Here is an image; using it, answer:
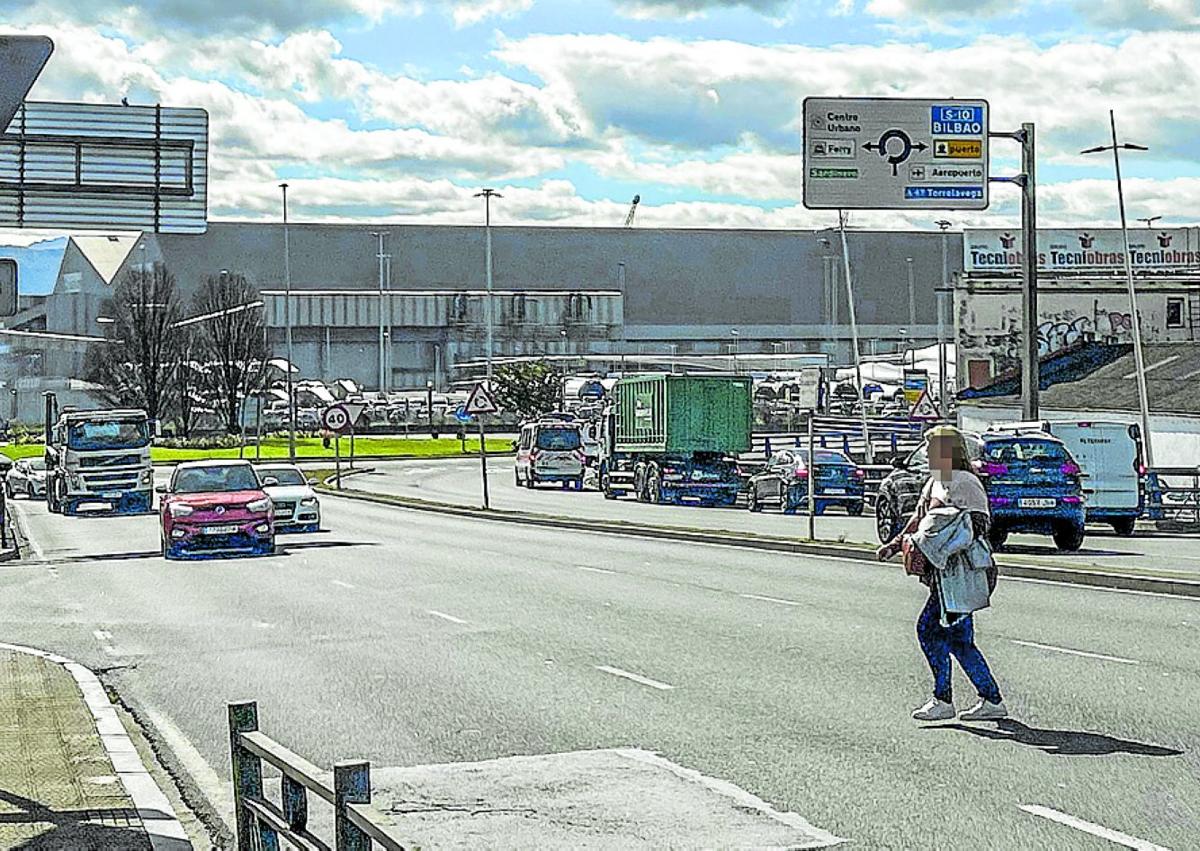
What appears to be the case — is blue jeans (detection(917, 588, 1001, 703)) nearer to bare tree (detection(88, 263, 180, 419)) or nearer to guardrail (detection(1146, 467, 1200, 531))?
guardrail (detection(1146, 467, 1200, 531))

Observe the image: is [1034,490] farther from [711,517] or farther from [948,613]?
[948,613]

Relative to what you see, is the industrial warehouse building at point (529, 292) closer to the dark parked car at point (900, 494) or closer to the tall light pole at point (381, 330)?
the tall light pole at point (381, 330)

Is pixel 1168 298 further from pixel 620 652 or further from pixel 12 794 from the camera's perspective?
pixel 12 794

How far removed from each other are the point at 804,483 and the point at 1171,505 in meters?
9.81

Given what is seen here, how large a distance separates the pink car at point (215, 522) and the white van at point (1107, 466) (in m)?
13.3

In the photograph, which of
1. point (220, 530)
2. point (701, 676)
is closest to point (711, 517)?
point (220, 530)

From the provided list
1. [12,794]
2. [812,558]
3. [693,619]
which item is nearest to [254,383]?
[812,558]

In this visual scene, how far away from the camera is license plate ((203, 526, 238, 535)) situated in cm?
2884

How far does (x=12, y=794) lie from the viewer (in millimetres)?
9008

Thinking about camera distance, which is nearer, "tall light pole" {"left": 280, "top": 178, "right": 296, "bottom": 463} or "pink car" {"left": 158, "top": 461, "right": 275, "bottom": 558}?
"pink car" {"left": 158, "top": 461, "right": 275, "bottom": 558}

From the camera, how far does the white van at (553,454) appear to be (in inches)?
2376

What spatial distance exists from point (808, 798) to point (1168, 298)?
66255 millimetres

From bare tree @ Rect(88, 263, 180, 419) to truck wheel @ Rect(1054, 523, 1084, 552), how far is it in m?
65.8

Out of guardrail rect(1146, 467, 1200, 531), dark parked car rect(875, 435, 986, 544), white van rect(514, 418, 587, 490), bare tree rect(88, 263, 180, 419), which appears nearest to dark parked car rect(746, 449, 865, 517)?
guardrail rect(1146, 467, 1200, 531)
